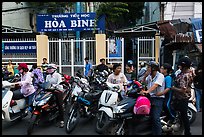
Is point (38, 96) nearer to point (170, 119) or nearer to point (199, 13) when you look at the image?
point (170, 119)

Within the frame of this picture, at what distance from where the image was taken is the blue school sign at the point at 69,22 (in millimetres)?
14375

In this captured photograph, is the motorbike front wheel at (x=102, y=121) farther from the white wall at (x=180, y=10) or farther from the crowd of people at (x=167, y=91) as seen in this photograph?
the white wall at (x=180, y=10)

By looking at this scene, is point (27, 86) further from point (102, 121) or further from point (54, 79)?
point (102, 121)

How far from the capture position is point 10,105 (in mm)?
5957

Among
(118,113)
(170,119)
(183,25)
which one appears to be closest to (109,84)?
(118,113)

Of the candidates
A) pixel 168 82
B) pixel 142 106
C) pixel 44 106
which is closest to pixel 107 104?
pixel 142 106

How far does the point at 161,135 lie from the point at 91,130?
1534 mm

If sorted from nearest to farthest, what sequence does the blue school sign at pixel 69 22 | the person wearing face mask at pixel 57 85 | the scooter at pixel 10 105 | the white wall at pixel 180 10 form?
the scooter at pixel 10 105 → the person wearing face mask at pixel 57 85 → the blue school sign at pixel 69 22 → the white wall at pixel 180 10

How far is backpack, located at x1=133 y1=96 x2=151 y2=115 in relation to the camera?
4922 mm

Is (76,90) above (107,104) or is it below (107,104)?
above

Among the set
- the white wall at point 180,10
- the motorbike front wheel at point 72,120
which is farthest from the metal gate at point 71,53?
the motorbike front wheel at point 72,120

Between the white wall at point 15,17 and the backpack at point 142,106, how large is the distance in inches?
682

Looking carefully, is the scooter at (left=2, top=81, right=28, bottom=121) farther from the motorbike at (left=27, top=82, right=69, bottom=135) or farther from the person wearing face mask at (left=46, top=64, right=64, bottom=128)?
the person wearing face mask at (left=46, top=64, right=64, bottom=128)

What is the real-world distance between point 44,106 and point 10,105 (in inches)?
29.9
